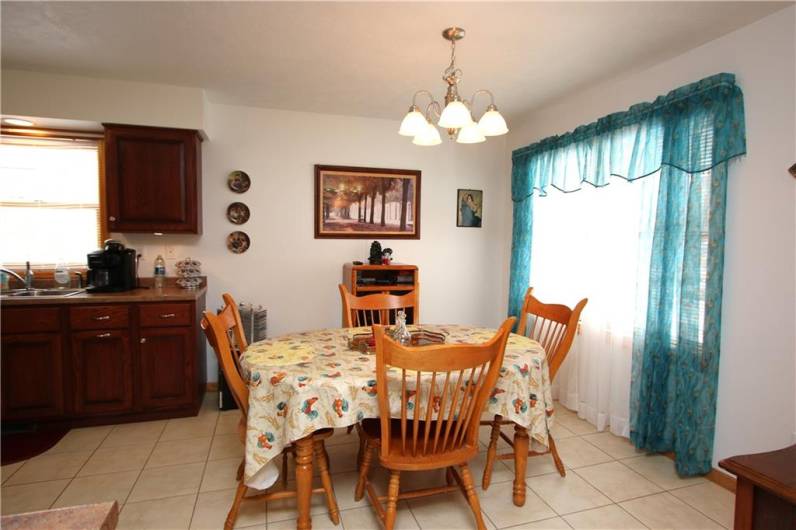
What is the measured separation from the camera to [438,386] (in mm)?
1789

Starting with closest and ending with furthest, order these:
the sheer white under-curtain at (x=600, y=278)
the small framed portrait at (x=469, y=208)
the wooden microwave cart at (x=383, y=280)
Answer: the sheer white under-curtain at (x=600, y=278) → the wooden microwave cart at (x=383, y=280) → the small framed portrait at (x=469, y=208)

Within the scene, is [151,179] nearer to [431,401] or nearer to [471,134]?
[471,134]

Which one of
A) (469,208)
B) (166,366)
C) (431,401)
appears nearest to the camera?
(431,401)

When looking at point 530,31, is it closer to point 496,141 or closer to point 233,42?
point 233,42

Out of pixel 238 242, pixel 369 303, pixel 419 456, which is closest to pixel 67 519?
pixel 419 456

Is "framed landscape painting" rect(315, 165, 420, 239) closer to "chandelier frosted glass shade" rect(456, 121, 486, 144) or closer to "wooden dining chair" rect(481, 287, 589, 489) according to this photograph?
"wooden dining chair" rect(481, 287, 589, 489)

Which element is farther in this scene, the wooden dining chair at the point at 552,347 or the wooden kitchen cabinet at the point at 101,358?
the wooden kitchen cabinet at the point at 101,358

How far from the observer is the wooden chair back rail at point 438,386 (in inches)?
60.1

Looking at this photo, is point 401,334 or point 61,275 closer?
point 401,334

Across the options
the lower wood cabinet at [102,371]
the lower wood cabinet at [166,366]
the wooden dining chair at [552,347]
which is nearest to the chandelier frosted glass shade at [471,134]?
the wooden dining chair at [552,347]

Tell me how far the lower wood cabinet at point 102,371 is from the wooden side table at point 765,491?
3.37m

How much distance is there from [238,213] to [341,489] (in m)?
2.41

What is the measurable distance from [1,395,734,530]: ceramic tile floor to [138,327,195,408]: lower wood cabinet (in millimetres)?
267

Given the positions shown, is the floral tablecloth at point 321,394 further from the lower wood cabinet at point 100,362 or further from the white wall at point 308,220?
the white wall at point 308,220
